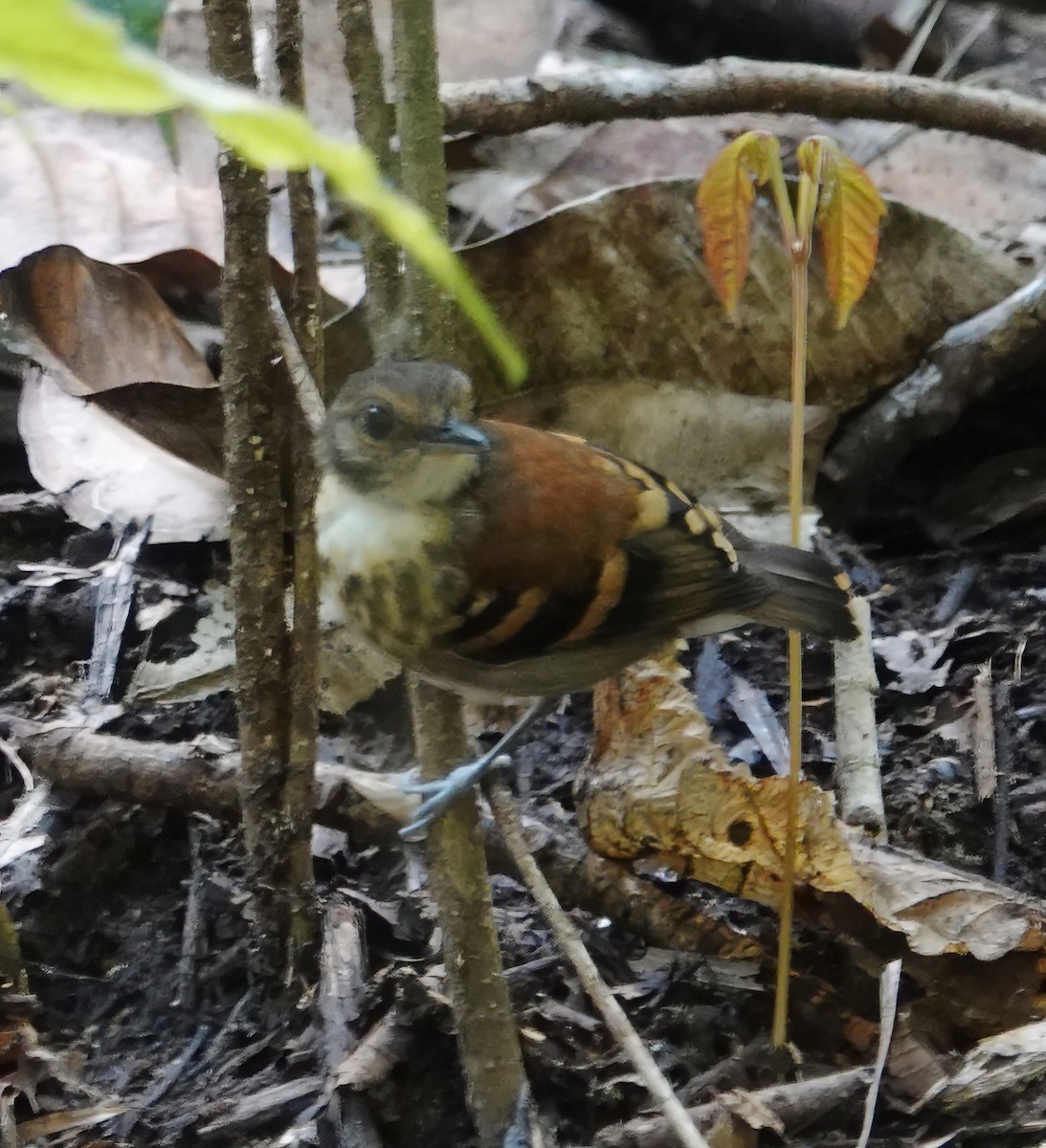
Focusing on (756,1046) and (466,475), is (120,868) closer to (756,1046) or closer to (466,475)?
(466,475)

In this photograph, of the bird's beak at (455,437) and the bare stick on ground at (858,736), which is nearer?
the bird's beak at (455,437)

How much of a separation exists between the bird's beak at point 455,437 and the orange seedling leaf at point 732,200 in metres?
0.47

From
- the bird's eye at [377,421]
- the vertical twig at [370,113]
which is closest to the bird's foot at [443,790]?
the bird's eye at [377,421]

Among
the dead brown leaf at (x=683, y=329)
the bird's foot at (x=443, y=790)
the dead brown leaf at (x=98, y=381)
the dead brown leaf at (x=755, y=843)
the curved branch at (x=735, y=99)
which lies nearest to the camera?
the bird's foot at (x=443, y=790)

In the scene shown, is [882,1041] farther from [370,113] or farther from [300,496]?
[370,113]

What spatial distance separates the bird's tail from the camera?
2.17 m

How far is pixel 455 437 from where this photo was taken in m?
1.91

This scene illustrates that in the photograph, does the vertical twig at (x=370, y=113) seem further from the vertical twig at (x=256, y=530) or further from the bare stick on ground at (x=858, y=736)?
the bare stick on ground at (x=858, y=736)

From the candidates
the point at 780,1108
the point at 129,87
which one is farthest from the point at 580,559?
the point at 129,87

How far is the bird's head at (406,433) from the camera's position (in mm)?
1885

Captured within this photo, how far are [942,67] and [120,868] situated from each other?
4.77 metres

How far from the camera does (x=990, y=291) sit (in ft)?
11.1

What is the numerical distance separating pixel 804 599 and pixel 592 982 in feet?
3.18

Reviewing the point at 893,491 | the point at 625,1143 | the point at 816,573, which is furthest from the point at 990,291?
the point at 625,1143
